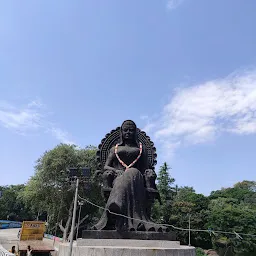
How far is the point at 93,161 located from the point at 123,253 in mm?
23581

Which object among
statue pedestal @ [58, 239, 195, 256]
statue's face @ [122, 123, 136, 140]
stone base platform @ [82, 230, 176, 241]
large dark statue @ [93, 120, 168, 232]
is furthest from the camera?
statue's face @ [122, 123, 136, 140]

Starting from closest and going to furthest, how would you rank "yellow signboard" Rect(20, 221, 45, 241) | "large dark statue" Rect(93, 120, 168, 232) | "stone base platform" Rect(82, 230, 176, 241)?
"stone base platform" Rect(82, 230, 176, 241), "large dark statue" Rect(93, 120, 168, 232), "yellow signboard" Rect(20, 221, 45, 241)

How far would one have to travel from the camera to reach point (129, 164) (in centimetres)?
847

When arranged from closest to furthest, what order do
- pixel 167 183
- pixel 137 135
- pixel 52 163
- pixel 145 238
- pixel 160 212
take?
pixel 145 238
pixel 137 135
pixel 52 163
pixel 160 212
pixel 167 183

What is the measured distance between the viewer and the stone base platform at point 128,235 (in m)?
6.69

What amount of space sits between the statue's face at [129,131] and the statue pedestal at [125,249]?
3.15m

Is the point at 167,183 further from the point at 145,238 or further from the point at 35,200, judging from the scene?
the point at 145,238

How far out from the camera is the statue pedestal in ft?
18.5

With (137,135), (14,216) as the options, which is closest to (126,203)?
(137,135)

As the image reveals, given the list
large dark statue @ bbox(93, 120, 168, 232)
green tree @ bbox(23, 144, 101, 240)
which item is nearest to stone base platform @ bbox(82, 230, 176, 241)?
large dark statue @ bbox(93, 120, 168, 232)

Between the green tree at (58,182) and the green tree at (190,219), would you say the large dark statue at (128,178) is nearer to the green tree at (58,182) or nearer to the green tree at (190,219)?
the green tree at (58,182)

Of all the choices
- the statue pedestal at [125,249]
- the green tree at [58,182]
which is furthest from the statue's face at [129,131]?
the green tree at [58,182]

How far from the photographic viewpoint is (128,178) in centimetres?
735

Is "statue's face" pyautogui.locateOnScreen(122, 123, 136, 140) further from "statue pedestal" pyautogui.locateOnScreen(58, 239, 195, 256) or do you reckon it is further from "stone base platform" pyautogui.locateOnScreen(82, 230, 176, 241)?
"statue pedestal" pyautogui.locateOnScreen(58, 239, 195, 256)
